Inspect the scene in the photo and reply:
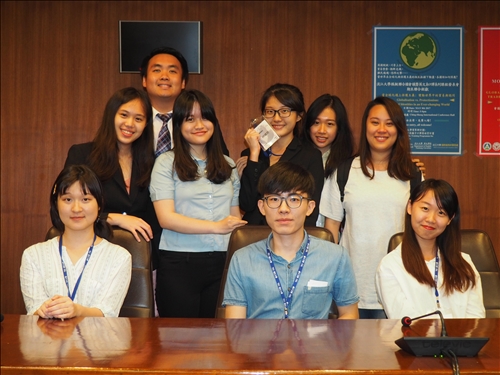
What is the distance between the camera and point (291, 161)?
330 cm

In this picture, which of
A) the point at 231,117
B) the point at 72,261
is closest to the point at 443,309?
the point at 72,261

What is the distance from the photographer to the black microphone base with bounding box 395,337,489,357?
1.62 m

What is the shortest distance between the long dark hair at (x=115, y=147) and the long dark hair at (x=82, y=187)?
363mm

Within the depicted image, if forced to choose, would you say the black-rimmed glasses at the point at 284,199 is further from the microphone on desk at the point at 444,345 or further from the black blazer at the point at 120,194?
the microphone on desk at the point at 444,345

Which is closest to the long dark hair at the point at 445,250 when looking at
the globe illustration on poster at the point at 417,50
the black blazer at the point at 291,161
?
the black blazer at the point at 291,161

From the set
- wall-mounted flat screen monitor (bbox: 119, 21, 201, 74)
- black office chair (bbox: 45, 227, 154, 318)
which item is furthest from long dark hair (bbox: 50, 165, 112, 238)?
wall-mounted flat screen monitor (bbox: 119, 21, 201, 74)

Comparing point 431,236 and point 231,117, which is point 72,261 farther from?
point 231,117

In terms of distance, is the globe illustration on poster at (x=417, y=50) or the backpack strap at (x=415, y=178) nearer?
the backpack strap at (x=415, y=178)

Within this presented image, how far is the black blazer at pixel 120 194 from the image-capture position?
3.10m

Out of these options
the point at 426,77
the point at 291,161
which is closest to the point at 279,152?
the point at 291,161

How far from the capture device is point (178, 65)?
3840mm

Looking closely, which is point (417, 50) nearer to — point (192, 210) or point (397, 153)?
point (397, 153)

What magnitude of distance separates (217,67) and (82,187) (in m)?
2.20

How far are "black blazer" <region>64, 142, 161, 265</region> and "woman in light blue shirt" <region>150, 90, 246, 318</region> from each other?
0.32 feet
